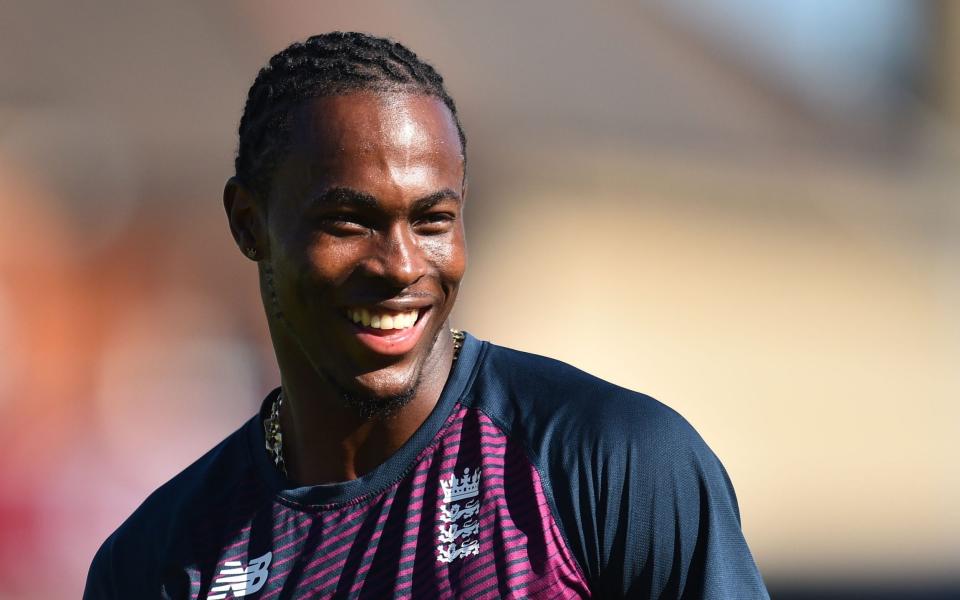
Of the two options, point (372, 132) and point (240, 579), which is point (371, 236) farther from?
point (240, 579)

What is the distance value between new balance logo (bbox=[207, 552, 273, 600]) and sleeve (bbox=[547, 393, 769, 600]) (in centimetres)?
63

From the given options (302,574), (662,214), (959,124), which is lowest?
(302,574)

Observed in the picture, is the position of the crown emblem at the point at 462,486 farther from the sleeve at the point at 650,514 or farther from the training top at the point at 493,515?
the sleeve at the point at 650,514

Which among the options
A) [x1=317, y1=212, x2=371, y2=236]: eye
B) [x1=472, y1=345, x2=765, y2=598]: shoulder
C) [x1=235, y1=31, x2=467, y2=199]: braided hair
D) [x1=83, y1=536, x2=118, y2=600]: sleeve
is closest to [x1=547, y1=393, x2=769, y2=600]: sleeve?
[x1=472, y1=345, x2=765, y2=598]: shoulder

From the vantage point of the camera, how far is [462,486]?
2.22m

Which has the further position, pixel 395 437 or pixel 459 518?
pixel 395 437

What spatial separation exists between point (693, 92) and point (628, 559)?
4568 millimetres

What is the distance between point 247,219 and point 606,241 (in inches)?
142

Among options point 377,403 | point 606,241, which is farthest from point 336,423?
point 606,241

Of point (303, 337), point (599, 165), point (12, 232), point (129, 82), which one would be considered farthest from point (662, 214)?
point (303, 337)

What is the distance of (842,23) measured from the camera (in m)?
6.09

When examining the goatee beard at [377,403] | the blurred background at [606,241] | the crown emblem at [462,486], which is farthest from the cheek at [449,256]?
the blurred background at [606,241]

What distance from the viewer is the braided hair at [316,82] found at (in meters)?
2.38

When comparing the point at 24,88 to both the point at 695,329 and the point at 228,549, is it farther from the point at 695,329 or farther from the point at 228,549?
the point at 228,549
